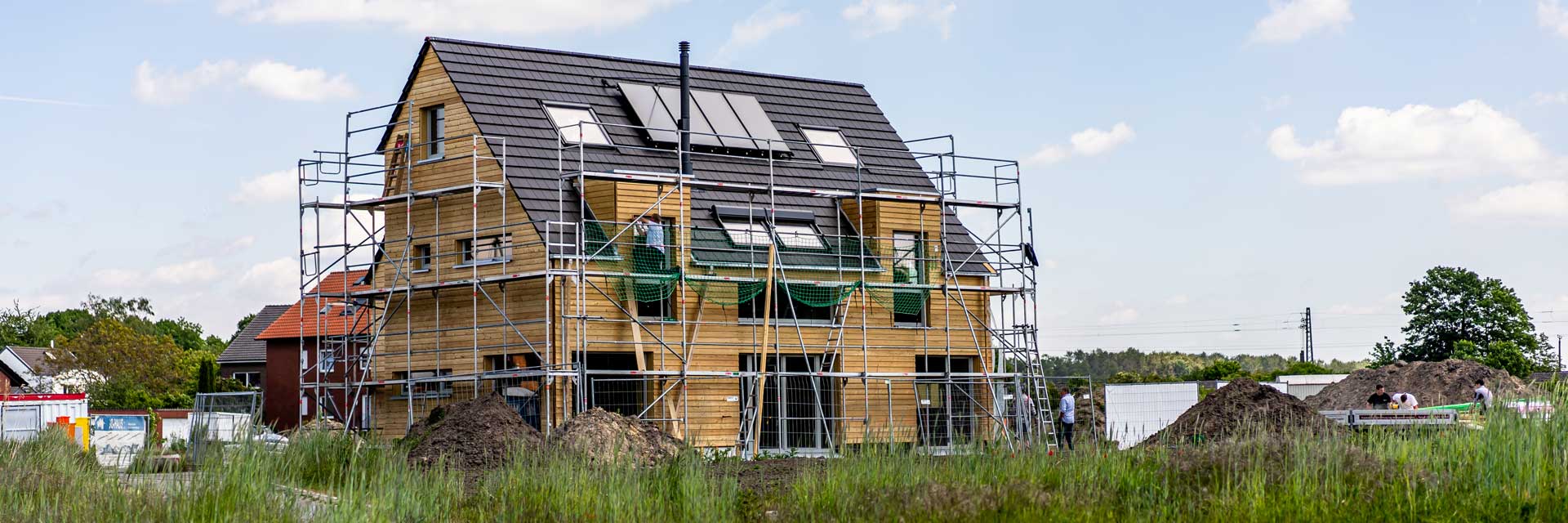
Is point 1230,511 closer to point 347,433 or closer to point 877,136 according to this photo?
point 347,433

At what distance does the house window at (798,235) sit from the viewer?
2723 centimetres

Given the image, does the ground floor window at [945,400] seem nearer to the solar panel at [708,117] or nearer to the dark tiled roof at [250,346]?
the solar panel at [708,117]

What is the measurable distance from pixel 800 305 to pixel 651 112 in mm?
4137

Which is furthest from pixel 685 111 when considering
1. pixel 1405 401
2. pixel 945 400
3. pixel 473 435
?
pixel 1405 401

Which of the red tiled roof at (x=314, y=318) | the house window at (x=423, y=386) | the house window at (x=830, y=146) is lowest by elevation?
the house window at (x=423, y=386)

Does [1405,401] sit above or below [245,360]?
below

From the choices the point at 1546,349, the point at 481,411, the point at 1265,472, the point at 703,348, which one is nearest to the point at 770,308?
the point at 703,348

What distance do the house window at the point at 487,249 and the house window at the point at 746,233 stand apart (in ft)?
11.3

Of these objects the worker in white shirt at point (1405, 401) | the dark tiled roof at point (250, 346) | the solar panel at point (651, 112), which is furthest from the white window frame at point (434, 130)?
the dark tiled roof at point (250, 346)

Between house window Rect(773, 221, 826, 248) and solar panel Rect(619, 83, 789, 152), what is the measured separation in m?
1.54

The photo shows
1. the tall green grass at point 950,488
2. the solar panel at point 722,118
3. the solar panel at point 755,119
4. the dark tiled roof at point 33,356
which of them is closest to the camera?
the tall green grass at point 950,488

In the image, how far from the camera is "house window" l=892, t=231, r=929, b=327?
2792 cm

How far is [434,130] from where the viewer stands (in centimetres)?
2744

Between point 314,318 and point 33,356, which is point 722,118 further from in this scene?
point 33,356
